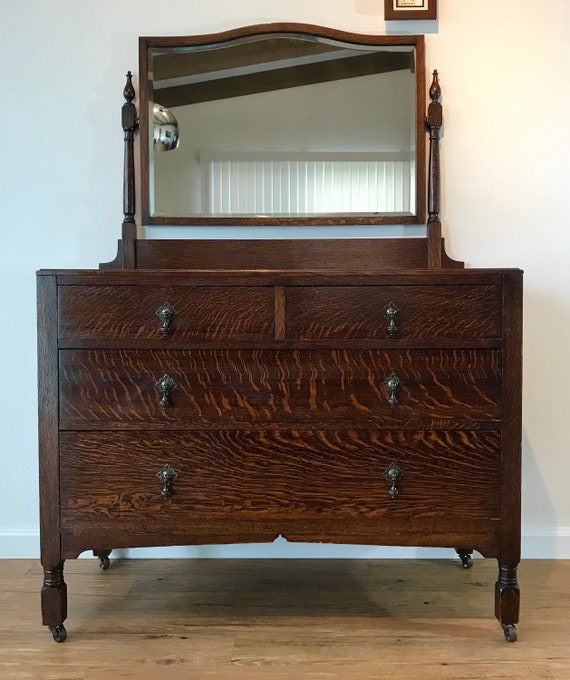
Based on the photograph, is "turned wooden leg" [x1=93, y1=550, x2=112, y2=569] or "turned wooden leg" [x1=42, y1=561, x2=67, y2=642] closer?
"turned wooden leg" [x1=42, y1=561, x2=67, y2=642]

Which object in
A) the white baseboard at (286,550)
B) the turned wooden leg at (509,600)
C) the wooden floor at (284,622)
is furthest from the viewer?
the white baseboard at (286,550)

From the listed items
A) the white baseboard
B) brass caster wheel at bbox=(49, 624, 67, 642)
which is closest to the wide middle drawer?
brass caster wheel at bbox=(49, 624, 67, 642)

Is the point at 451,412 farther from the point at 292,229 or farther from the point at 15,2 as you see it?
the point at 15,2

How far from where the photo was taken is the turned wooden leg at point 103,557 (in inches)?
79.3

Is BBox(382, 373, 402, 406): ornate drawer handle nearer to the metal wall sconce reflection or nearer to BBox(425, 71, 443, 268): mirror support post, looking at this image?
BBox(425, 71, 443, 268): mirror support post

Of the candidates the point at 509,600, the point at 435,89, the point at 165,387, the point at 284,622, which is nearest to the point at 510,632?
the point at 509,600

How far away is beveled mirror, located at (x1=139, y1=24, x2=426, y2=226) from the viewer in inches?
79.5

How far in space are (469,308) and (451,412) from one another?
0.26 meters

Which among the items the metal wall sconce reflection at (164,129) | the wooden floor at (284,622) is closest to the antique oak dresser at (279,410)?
the wooden floor at (284,622)

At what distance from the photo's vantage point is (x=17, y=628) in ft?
5.51

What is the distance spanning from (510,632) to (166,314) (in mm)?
1161

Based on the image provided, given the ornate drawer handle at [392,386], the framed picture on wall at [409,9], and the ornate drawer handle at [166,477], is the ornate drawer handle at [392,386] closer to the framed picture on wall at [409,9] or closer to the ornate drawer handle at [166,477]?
the ornate drawer handle at [166,477]

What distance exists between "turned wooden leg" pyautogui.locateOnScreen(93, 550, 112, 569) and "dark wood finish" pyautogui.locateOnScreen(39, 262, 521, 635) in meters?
0.41

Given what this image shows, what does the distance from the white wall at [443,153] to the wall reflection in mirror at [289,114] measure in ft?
0.35
